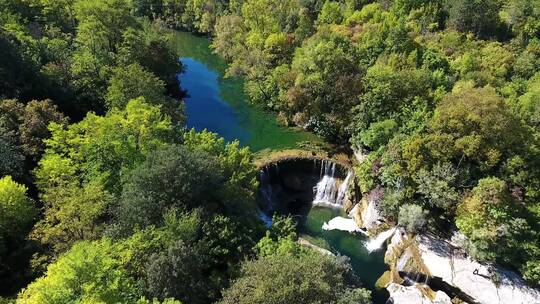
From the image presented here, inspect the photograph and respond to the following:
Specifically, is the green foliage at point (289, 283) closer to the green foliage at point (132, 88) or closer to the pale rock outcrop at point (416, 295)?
the pale rock outcrop at point (416, 295)

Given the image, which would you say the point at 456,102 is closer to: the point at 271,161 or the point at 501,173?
the point at 501,173

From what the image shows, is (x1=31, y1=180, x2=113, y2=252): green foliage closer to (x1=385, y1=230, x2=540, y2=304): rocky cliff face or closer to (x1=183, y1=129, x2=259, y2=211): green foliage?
(x1=183, y1=129, x2=259, y2=211): green foliage

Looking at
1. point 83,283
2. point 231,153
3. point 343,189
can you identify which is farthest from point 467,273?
point 83,283

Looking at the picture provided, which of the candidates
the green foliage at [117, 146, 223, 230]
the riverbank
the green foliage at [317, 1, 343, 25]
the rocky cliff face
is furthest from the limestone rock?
the green foliage at [317, 1, 343, 25]

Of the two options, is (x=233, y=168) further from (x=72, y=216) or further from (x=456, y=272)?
(x=456, y=272)

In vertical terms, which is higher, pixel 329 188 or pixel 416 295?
pixel 329 188

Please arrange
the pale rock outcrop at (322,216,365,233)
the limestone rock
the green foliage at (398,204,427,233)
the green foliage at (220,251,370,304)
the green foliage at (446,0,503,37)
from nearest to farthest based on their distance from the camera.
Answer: the green foliage at (220,251,370,304) → the limestone rock → the green foliage at (398,204,427,233) → the pale rock outcrop at (322,216,365,233) → the green foliage at (446,0,503,37)

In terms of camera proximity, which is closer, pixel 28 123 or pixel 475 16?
pixel 28 123
